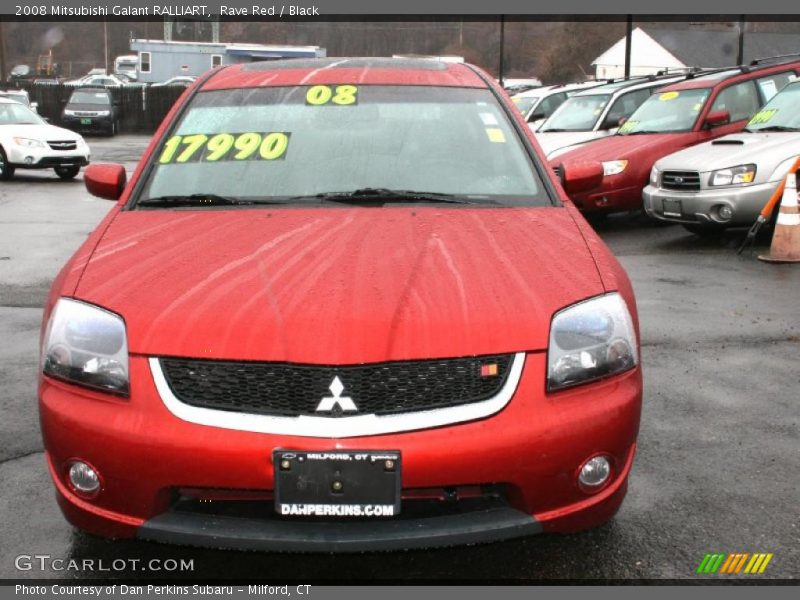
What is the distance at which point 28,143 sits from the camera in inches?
693

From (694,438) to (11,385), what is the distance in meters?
3.38

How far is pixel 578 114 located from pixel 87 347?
11784 millimetres

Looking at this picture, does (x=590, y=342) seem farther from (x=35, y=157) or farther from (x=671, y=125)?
(x=35, y=157)

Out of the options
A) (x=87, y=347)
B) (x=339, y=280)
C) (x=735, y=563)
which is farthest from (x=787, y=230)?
(x=87, y=347)

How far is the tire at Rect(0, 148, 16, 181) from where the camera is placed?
17.8 metres

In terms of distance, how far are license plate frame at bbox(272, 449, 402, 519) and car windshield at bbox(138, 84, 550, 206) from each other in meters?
1.37

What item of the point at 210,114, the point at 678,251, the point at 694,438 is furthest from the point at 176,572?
the point at 678,251

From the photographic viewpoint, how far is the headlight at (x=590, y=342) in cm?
264

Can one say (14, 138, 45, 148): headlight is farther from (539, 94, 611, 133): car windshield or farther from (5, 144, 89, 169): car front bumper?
(539, 94, 611, 133): car windshield

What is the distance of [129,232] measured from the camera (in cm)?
331

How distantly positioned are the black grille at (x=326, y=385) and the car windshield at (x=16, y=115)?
57.3 feet

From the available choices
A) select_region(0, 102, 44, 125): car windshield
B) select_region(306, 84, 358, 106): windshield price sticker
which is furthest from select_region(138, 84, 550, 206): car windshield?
select_region(0, 102, 44, 125): car windshield

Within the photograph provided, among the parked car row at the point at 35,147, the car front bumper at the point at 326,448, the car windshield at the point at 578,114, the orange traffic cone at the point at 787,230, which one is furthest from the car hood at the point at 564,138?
the car front bumper at the point at 326,448

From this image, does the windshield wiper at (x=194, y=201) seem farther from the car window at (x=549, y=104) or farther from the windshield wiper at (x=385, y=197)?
the car window at (x=549, y=104)
